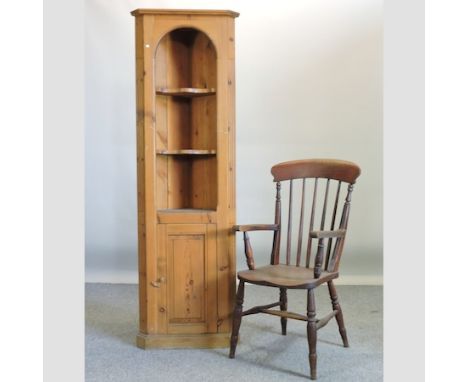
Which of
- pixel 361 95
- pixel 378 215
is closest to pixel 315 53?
pixel 361 95

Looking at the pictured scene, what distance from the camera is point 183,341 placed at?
3.36 metres

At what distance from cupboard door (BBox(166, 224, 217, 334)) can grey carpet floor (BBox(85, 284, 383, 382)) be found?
0.59 feet

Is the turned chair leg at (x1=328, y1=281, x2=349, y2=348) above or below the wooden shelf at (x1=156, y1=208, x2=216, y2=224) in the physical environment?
below

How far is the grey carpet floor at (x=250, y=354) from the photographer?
2.96 meters

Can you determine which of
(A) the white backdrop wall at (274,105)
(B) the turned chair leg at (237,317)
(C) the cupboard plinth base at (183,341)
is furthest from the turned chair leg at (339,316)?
(A) the white backdrop wall at (274,105)

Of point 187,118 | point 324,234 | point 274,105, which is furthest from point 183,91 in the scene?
point 274,105

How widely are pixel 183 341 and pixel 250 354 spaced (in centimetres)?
41

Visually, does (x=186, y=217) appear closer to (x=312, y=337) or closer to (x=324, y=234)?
(x=324, y=234)

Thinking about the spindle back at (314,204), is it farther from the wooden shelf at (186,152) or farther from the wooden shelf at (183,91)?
the wooden shelf at (183,91)

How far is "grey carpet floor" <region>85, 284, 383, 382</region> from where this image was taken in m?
2.96

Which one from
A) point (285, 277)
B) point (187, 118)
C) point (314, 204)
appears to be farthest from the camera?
point (187, 118)

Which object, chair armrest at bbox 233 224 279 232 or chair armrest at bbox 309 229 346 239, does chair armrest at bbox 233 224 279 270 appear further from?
chair armrest at bbox 309 229 346 239

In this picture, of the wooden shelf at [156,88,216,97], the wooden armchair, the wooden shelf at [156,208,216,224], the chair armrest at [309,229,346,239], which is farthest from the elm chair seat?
the wooden shelf at [156,88,216,97]

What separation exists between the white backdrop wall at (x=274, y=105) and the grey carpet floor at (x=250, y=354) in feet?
3.89
